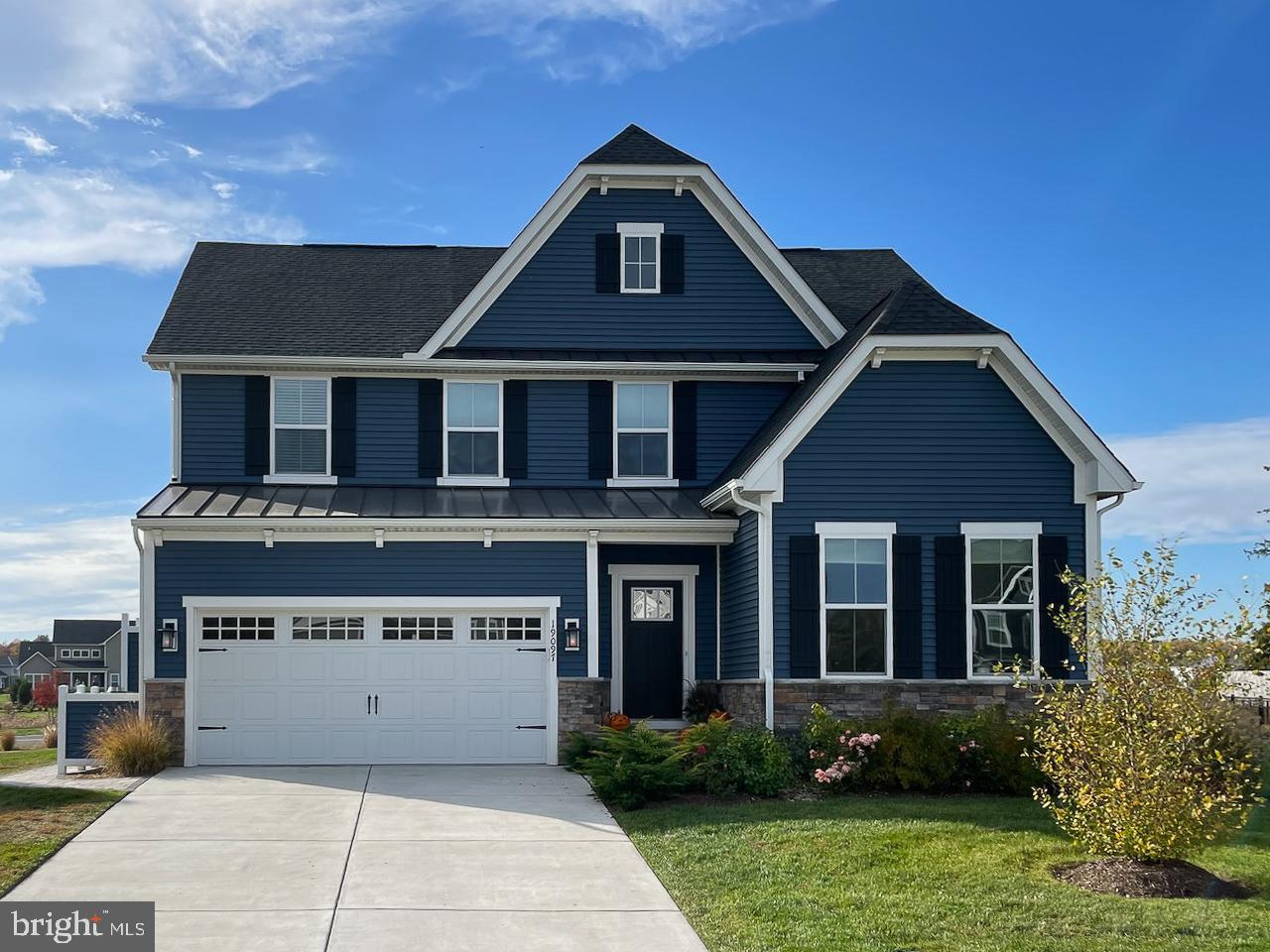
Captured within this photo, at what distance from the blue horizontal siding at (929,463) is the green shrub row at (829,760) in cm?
187

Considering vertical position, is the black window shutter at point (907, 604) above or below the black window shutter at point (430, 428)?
below

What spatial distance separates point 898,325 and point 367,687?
27.2 feet

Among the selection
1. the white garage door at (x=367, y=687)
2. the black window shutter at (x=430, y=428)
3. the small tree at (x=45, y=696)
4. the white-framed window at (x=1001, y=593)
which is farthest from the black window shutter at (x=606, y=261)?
the small tree at (x=45, y=696)

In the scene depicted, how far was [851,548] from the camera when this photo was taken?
56.0 feet

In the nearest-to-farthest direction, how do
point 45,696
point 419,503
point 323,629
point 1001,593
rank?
point 1001,593 < point 323,629 < point 419,503 < point 45,696

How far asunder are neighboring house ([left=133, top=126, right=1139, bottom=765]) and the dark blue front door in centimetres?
4

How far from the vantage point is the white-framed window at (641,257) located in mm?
20141

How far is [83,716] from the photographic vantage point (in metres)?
17.4

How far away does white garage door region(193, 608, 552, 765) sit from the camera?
1791 cm

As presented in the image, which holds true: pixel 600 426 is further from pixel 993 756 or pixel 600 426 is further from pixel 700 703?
pixel 993 756

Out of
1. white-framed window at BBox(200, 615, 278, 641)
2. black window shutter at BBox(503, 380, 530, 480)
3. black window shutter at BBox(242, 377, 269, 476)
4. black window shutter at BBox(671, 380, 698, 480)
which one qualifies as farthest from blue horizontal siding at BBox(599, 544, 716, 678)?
black window shutter at BBox(242, 377, 269, 476)

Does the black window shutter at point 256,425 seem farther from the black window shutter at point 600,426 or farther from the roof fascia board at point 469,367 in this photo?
the black window shutter at point 600,426

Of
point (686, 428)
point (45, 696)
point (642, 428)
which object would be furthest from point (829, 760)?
point (45, 696)

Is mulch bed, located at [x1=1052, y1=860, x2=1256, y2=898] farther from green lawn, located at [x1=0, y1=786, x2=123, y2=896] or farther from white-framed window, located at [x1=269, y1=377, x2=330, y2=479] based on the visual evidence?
white-framed window, located at [x1=269, y1=377, x2=330, y2=479]
